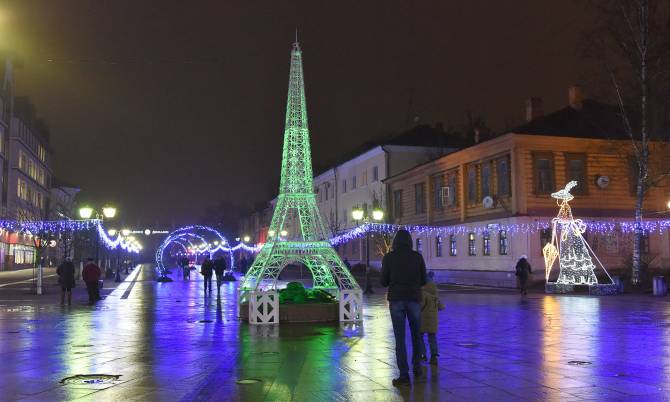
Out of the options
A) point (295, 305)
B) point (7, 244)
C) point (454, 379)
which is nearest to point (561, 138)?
point (295, 305)

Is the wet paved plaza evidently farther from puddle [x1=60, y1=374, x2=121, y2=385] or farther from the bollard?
the bollard

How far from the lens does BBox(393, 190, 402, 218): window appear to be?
5144 centimetres

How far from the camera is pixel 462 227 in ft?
133

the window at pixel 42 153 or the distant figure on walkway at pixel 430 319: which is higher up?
the window at pixel 42 153

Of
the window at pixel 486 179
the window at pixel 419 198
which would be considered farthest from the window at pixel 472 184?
the window at pixel 419 198

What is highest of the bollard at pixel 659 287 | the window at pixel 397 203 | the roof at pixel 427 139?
the roof at pixel 427 139

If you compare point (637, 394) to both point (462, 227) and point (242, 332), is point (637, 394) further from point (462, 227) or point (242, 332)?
point (462, 227)

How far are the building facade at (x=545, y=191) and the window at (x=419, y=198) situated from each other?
22.5 ft

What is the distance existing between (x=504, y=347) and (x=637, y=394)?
428 cm

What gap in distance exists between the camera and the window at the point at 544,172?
3566cm

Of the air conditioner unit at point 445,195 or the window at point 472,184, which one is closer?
the window at point 472,184

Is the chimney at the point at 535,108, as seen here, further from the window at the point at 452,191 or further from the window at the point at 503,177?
the window at the point at 503,177

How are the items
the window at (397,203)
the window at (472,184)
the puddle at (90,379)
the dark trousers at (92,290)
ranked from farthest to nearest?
the window at (397,203)
the window at (472,184)
the dark trousers at (92,290)
the puddle at (90,379)

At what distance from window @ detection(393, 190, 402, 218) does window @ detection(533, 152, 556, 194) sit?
1672 cm
